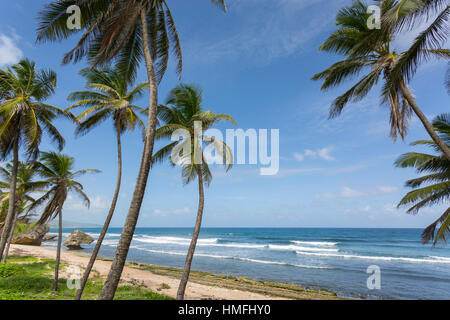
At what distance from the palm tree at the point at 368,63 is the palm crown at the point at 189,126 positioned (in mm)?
4574

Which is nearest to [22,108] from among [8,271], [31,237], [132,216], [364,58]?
[132,216]

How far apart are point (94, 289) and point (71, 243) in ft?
115

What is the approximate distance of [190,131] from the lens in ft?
31.8

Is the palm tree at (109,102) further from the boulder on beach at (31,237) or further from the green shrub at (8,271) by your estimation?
the boulder on beach at (31,237)

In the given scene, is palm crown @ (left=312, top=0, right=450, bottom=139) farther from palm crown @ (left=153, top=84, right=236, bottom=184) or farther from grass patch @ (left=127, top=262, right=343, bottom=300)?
grass patch @ (left=127, top=262, right=343, bottom=300)

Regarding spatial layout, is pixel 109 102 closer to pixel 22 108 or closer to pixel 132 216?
pixel 22 108

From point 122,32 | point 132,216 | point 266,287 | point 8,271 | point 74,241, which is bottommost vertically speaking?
point 74,241

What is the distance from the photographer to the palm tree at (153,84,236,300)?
923 centimetres

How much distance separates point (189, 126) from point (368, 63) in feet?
23.5

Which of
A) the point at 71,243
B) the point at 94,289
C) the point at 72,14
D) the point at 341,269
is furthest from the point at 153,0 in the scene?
the point at 71,243

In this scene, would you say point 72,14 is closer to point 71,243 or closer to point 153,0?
point 153,0

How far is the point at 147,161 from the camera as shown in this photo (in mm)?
5273
